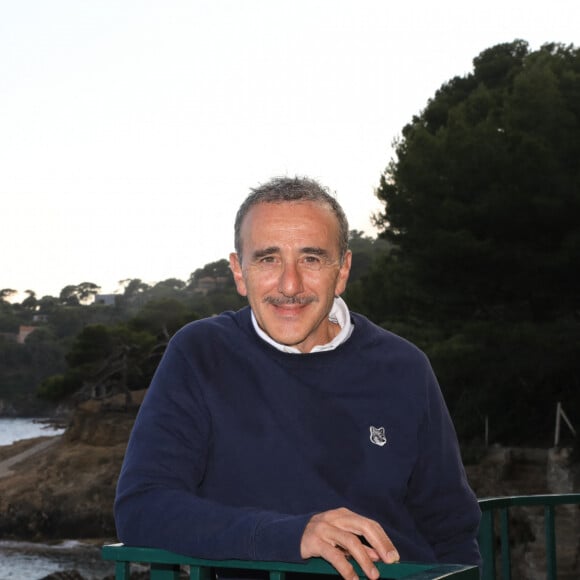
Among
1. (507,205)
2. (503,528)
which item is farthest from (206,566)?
(507,205)

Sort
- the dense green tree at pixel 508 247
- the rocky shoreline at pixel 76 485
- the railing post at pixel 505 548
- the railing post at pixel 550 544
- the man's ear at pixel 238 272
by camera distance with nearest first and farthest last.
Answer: the man's ear at pixel 238 272
the railing post at pixel 505 548
the railing post at pixel 550 544
the dense green tree at pixel 508 247
the rocky shoreline at pixel 76 485

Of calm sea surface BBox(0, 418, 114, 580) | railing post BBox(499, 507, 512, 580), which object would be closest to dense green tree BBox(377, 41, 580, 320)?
railing post BBox(499, 507, 512, 580)

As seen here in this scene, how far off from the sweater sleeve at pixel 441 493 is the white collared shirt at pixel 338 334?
5.6 inches

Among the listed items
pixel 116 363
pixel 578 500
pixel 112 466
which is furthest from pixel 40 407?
pixel 578 500

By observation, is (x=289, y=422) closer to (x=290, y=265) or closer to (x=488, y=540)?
(x=290, y=265)

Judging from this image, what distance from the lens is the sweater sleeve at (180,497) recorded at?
119cm

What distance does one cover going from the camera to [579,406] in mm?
14766

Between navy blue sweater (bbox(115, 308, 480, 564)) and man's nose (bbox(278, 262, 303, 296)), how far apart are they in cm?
8

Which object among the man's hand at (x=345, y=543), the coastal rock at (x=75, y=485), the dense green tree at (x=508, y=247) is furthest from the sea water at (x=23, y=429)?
the man's hand at (x=345, y=543)

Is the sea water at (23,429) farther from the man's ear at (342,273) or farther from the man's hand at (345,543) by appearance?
the man's hand at (345,543)

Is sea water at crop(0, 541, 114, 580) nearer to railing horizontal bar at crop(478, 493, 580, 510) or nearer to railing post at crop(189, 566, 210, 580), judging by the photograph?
railing horizontal bar at crop(478, 493, 580, 510)

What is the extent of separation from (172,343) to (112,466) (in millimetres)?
35822

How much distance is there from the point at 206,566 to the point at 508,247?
43.1ft

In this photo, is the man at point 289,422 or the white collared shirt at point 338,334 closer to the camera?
the man at point 289,422
